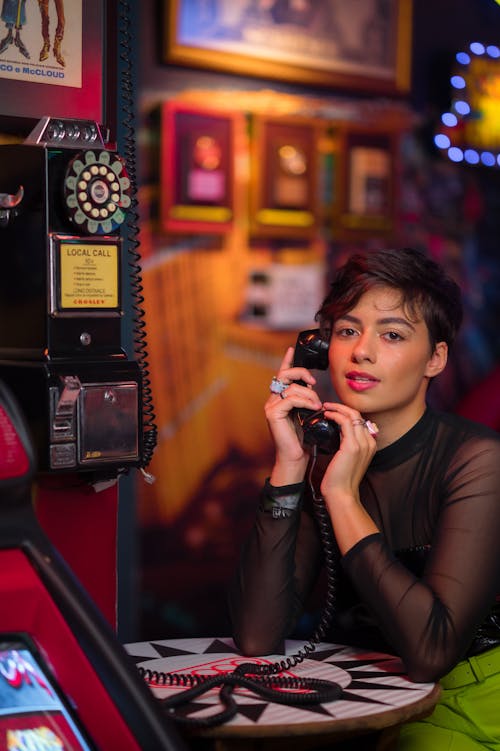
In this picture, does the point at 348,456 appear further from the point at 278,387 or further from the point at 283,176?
the point at 283,176

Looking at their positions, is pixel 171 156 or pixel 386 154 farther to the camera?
pixel 386 154

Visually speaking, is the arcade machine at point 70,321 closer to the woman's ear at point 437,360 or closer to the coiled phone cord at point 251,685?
the coiled phone cord at point 251,685

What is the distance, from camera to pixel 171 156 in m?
3.85

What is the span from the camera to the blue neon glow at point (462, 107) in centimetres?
464

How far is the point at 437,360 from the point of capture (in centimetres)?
228

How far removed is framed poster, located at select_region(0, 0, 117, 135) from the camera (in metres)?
1.96

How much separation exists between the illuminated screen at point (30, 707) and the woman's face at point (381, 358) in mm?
918

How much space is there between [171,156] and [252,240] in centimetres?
49

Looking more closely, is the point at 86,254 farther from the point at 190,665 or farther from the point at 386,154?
the point at 386,154

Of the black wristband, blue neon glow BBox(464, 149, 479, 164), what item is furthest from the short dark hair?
blue neon glow BBox(464, 149, 479, 164)

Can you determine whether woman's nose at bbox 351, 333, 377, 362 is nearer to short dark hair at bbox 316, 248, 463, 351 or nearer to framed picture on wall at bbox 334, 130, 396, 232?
short dark hair at bbox 316, 248, 463, 351

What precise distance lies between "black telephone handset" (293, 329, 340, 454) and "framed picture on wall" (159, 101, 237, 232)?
1.66m

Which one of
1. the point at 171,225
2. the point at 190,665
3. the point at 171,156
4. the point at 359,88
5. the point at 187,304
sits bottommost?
the point at 190,665

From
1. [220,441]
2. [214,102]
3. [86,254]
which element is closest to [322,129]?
[214,102]
